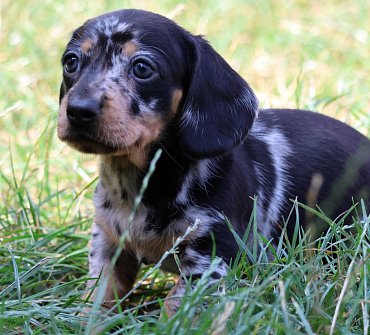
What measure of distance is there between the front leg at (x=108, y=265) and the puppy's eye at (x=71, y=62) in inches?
32.6

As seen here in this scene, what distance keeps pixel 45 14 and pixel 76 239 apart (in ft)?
14.7

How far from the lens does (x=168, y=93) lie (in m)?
3.96

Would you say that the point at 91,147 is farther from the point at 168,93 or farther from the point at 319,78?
the point at 319,78

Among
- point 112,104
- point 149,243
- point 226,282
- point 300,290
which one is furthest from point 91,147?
point 300,290

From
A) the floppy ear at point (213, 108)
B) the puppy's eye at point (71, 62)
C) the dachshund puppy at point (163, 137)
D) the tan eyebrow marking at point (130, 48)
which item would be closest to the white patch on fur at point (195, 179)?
the dachshund puppy at point (163, 137)

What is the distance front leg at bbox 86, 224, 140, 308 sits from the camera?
433 cm

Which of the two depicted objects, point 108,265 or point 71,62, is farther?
point 108,265

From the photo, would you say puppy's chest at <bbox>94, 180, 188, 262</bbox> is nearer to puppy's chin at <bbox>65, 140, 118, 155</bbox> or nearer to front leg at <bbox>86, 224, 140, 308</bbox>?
front leg at <bbox>86, 224, 140, 308</bbox>

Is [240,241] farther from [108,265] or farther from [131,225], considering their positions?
[108,265]

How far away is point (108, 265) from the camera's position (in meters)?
4.31

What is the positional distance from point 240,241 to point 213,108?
763mm

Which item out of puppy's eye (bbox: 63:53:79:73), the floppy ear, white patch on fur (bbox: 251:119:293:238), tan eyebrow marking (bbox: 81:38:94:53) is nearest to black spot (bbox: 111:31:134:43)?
tan eyebrow marking (bbox: 81:38:94:53)

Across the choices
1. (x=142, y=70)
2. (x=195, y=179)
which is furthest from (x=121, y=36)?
(x=195, y=179)

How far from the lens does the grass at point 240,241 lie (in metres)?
3.18
